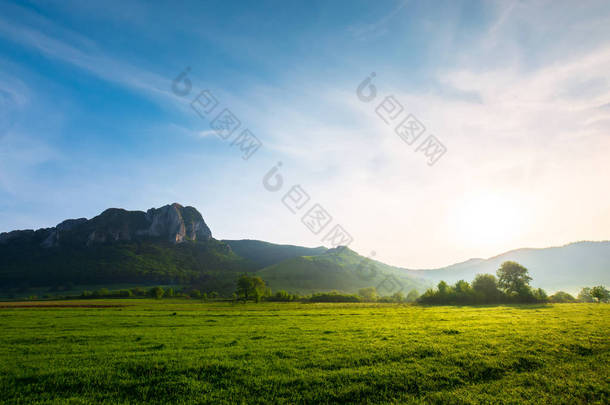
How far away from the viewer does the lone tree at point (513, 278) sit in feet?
258

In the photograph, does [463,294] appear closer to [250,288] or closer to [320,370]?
[250,288]

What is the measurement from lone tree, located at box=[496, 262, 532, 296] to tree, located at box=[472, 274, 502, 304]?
233 cm

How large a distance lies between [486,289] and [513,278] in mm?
9310

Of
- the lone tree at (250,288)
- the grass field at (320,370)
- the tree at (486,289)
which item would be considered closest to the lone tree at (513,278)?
the tree at (486,289)

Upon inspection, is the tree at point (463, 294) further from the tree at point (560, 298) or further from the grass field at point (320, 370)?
the grass field at point (320, 370)

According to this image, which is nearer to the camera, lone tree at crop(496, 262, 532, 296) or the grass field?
the grass field

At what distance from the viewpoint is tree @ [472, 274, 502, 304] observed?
7765 centimetres

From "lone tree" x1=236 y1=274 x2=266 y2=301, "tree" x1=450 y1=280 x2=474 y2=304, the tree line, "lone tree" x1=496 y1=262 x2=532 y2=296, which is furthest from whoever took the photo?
"lone tree" x1=236 y1=274 x2=266 y2=301

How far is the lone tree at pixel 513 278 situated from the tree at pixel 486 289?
2334 millimetres

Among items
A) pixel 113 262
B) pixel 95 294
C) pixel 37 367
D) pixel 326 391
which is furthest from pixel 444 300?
pixel 113 262

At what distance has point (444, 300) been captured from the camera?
8269 cm

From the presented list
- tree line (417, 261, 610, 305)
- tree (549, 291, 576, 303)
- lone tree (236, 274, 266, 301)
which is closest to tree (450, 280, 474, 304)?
tree line (417, 261, 610, 305)

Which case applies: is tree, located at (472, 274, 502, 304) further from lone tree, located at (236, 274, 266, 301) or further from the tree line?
lone tree, located at (236, 274, 266, 301)

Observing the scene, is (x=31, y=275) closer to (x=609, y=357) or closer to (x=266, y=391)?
(x=266, y=391)
